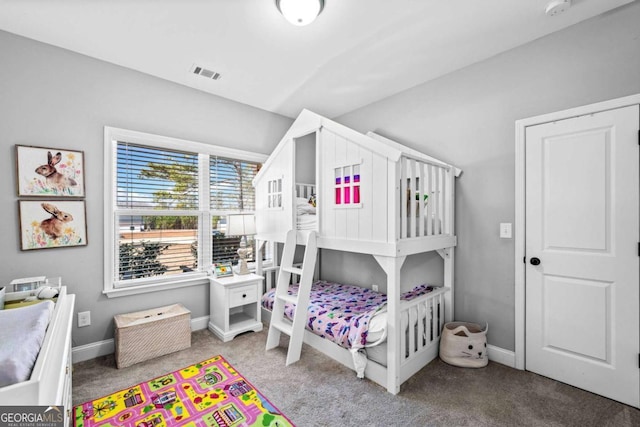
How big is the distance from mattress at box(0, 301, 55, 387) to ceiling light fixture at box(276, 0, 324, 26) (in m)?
2.10

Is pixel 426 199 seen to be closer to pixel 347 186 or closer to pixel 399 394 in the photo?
pixel 347 186

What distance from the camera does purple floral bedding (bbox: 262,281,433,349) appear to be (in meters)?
2.28

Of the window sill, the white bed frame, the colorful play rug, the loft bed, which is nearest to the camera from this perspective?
the white bed frame

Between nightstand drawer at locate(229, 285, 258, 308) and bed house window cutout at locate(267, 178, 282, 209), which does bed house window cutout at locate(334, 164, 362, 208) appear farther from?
nightstand drawer at locate(229, 285, 258, 308)

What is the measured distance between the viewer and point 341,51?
7.94ft

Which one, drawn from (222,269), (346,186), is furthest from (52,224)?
(346,186)

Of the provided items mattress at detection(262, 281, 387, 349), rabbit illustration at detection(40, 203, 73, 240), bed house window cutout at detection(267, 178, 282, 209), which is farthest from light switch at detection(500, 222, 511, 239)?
rabbit illustration at detection(40, 203, 73, 240)

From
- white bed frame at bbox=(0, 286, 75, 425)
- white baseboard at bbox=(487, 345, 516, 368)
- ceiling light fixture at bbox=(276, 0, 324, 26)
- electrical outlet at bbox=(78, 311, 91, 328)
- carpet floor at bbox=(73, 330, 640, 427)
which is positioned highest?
ceiling light fixture at bbox=(276, 0, 324, 26)

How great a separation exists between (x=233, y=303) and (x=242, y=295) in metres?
0.12

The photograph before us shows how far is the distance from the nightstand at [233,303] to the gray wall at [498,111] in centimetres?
201

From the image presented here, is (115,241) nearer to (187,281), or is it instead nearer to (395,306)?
(187,281)

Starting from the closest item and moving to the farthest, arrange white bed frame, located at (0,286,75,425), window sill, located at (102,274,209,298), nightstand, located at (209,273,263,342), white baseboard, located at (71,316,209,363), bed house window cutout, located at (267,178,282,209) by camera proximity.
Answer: white bed frame, located at (0,286,75,425) < white baseboard, located at (71,316,209,363) < window sill, located at (102,274,209,298) < nightstand, located at (209,273,263,342) < bed house window cutout, located at (267,178,282,209)

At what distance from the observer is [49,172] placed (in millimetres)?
2311

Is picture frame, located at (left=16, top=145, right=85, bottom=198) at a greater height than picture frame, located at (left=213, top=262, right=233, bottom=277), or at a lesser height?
greater
